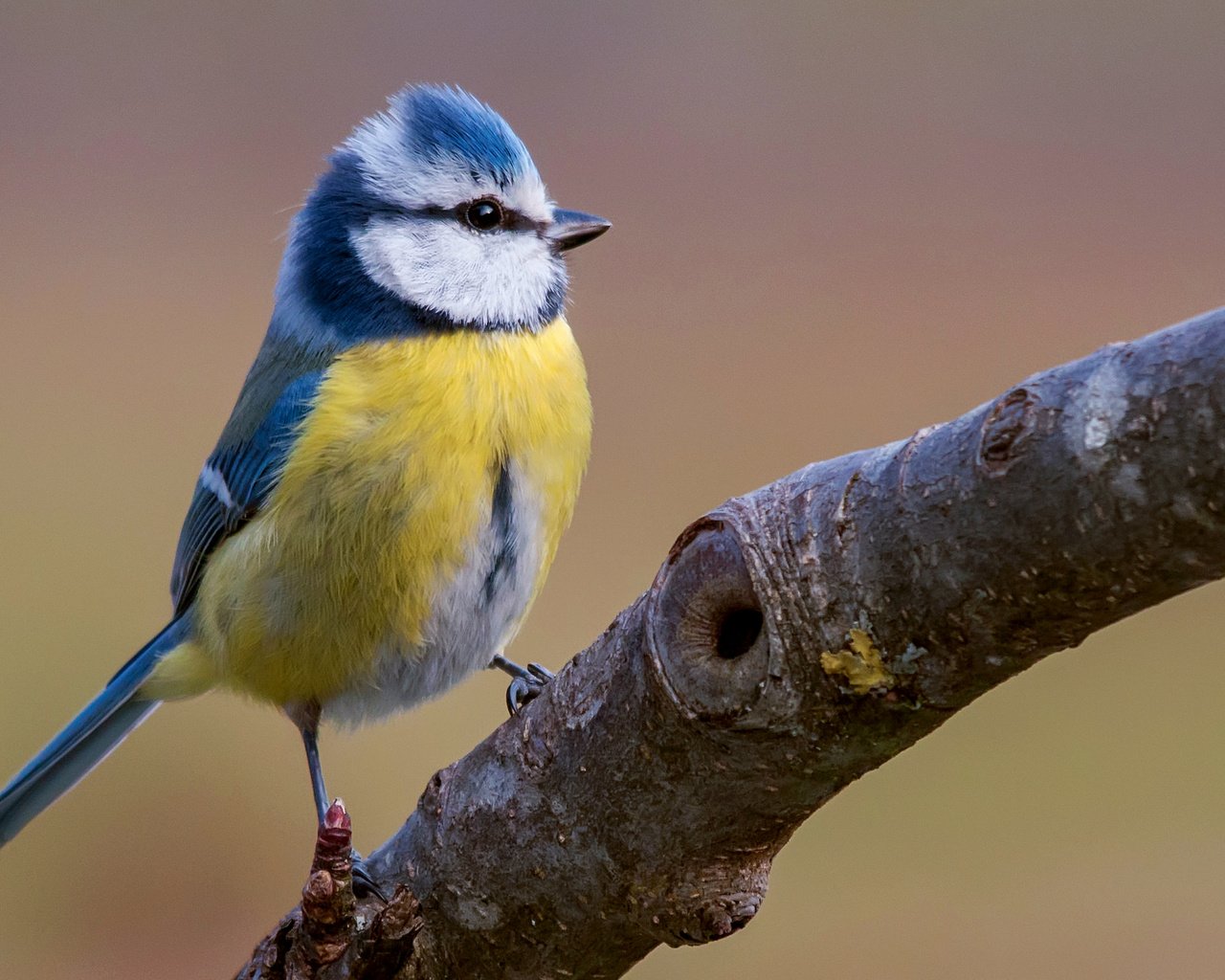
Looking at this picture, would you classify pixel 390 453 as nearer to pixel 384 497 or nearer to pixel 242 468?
pixel 384 497

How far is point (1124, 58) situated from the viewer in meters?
2.81

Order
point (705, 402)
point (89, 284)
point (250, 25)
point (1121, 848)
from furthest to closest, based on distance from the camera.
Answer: point (250, 25) → point (89, 284) → point (705, 402) → point (1121, 848)

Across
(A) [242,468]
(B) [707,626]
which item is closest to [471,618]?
(A) [242,468]

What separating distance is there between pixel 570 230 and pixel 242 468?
1.59ft

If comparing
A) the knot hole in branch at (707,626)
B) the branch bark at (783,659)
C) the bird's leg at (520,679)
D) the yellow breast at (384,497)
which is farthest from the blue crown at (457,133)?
the knot hole in branch at (707,626)

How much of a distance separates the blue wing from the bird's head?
0.35 ft

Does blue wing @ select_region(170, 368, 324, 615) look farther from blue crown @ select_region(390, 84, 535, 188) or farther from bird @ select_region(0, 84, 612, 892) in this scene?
blue crown @ select_region(390, 84, 535, 188)

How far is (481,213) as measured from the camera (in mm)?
1586

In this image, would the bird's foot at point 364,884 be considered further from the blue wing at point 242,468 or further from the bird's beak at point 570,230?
the bird's beak at point 570,230

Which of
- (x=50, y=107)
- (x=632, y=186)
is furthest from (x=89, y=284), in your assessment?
(x=632, y=186)

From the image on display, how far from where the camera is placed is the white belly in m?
1.42

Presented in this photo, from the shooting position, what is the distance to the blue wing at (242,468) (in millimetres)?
1464

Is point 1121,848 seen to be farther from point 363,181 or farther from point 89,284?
point 89,284

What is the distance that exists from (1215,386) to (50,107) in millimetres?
2890
